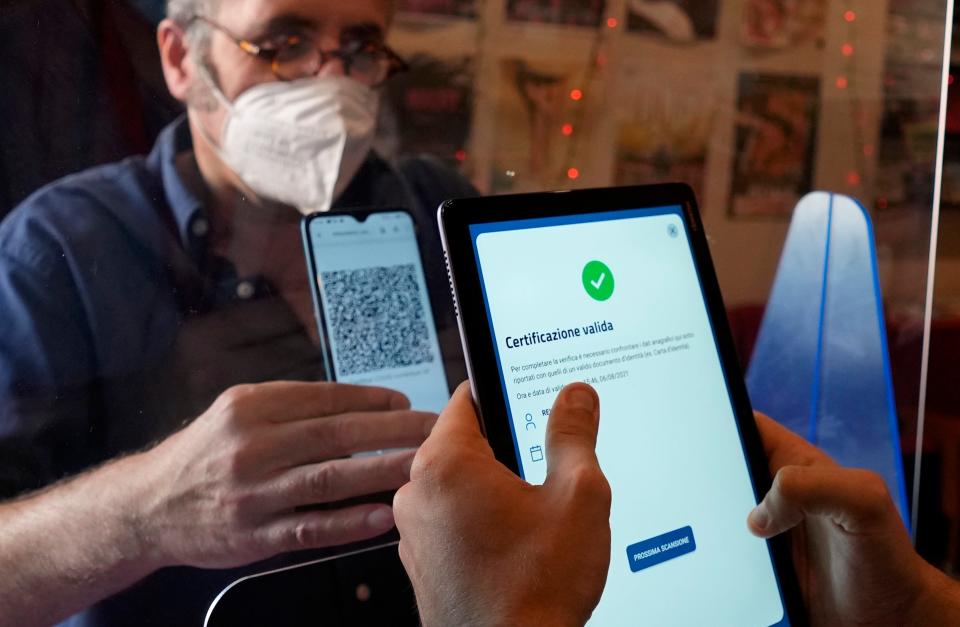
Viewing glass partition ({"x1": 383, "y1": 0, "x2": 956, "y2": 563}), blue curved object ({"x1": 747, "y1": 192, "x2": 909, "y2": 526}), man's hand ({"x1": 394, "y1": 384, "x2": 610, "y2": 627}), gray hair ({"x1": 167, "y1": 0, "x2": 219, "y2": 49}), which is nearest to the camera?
man's hand ({"x1": 394, "y1": 384, "x2": 610, "y2": 627})

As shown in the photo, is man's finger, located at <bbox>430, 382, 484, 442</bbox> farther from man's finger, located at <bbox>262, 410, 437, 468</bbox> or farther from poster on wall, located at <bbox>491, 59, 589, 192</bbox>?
poster on wall, located at <bbox>491, 59, 589, 192</bbox>

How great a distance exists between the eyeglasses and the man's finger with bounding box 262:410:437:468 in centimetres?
26

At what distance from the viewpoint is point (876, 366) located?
3.27ft

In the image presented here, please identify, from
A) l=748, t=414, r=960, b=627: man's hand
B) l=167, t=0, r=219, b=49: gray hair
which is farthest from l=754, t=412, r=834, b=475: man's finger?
l=167, t=0, r=219, b=49: gray hair

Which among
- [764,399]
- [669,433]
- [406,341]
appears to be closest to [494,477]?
[669,433]

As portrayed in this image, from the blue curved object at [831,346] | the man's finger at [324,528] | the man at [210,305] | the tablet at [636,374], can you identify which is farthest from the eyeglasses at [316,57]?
the blue curved object at [831,346]

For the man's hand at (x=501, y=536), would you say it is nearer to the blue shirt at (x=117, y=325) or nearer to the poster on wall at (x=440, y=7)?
the blue shirt at (x=117, y=325)

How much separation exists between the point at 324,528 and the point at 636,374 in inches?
10.9

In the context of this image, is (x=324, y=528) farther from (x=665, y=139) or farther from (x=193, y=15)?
(x=665, y=139)

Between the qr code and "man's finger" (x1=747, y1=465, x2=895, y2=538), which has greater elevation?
the qr code

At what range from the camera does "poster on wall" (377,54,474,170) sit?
72cm

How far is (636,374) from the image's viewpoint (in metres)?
0.57

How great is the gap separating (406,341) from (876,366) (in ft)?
Result: 1.89

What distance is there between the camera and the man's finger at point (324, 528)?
662mm
